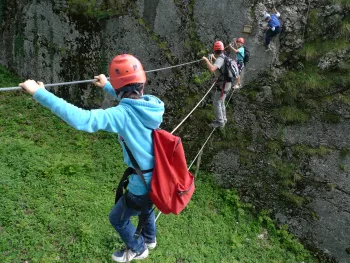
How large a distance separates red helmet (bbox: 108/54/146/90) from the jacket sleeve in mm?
351

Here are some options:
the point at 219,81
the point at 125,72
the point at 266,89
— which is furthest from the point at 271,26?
the point at 125,72

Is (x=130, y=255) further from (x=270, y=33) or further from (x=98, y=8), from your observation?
(x=98, y=8)

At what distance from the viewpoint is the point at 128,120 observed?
2844 mm

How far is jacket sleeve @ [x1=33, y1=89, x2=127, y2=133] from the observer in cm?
246

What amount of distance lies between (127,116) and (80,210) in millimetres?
4228

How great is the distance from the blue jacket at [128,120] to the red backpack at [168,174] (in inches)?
3.4

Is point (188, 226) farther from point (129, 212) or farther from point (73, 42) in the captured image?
point (73, 42)

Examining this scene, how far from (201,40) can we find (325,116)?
364 cm

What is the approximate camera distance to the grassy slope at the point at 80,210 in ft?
18.6

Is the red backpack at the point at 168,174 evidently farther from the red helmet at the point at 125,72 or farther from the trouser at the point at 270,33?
the trouser at the point at 270,33

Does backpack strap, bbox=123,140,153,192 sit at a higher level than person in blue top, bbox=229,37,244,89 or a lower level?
lower

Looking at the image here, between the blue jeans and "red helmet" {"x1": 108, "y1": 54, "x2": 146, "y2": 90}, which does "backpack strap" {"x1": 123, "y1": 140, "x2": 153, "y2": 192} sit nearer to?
the blue jeans

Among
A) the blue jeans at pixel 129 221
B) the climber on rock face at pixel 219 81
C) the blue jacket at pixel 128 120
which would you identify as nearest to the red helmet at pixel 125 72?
the blue jacket at pixel 128 120

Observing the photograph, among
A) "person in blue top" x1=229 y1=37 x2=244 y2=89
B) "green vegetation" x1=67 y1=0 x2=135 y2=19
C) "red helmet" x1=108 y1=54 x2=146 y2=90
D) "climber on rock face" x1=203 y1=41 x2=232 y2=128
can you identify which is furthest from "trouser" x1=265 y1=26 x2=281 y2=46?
"red helmet" x1=108 y1=54 x2=146 y2=90
